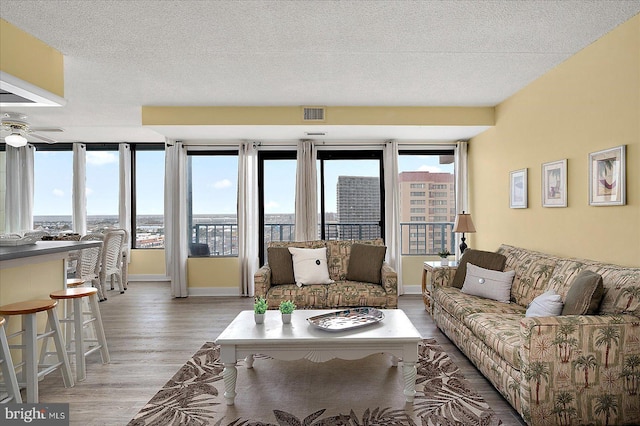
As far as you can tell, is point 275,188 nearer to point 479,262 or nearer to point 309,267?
point 309,267

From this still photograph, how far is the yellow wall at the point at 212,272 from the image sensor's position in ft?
19.8

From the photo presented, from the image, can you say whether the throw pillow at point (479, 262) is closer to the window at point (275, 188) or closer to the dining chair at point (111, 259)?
the window at point (275, 188)

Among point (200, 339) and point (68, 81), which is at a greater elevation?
point (68, 81)

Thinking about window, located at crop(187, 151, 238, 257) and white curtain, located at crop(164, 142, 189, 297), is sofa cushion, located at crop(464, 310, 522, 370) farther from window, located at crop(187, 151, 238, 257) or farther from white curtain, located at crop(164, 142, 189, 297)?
white curtain, located at crop(164, 142, 189, 297)

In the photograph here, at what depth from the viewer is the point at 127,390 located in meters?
2.75

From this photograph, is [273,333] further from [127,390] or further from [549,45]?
[549,45]

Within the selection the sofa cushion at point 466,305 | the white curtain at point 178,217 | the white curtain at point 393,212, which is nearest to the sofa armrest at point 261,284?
the sofa cushion at point 466,305

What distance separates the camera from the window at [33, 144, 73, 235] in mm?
7273

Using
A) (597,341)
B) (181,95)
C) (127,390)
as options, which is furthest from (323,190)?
(597,341)

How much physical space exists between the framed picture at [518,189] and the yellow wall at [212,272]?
402 cm

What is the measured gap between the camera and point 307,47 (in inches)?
123

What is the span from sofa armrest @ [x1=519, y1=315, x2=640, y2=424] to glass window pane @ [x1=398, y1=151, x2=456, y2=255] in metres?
4.04

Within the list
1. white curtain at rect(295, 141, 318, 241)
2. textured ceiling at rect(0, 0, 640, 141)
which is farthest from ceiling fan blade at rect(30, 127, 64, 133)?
white curtain at rect(295, 141, 318, 241)

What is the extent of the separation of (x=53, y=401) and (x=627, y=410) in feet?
11.7
